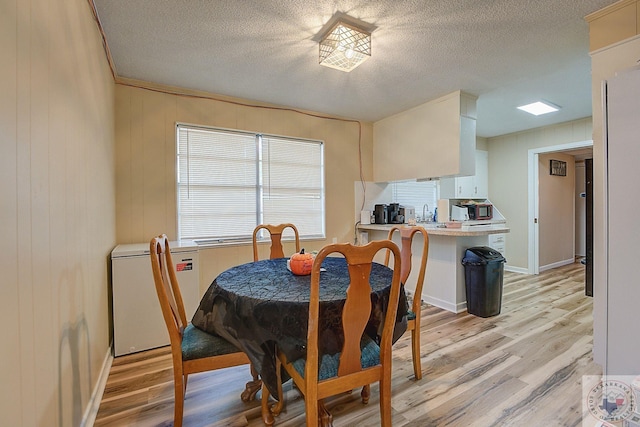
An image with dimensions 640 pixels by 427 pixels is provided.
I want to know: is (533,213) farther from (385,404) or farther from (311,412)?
(311,412)

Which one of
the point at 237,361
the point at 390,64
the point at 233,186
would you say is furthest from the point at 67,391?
the point at 390,64

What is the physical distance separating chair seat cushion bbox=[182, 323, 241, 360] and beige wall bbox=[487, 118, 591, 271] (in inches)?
212

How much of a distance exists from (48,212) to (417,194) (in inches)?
184

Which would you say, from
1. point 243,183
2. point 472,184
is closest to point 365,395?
point 243,183

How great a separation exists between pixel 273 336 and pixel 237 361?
412 millimetres

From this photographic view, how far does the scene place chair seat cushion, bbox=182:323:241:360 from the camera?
1.51m

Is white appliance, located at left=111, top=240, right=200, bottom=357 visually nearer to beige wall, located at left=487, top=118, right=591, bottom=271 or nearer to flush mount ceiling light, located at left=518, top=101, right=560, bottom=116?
flush mount ceiling light, located at left=518, top=101, right=560, bottom=116

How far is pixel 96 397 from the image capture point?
1.78 meters

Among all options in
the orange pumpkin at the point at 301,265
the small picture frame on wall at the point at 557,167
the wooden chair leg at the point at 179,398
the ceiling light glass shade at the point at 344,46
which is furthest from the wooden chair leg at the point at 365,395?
the small picture frame on wall at the point at 557,167

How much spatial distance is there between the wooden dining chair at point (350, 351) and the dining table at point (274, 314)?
0.22ft

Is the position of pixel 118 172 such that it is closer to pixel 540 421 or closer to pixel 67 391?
pixel 67 391

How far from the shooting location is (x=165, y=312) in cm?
144

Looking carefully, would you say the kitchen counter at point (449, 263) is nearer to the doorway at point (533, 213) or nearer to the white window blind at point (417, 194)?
the white window blind at point (417, 194)

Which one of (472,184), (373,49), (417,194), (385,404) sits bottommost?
(385,404)
